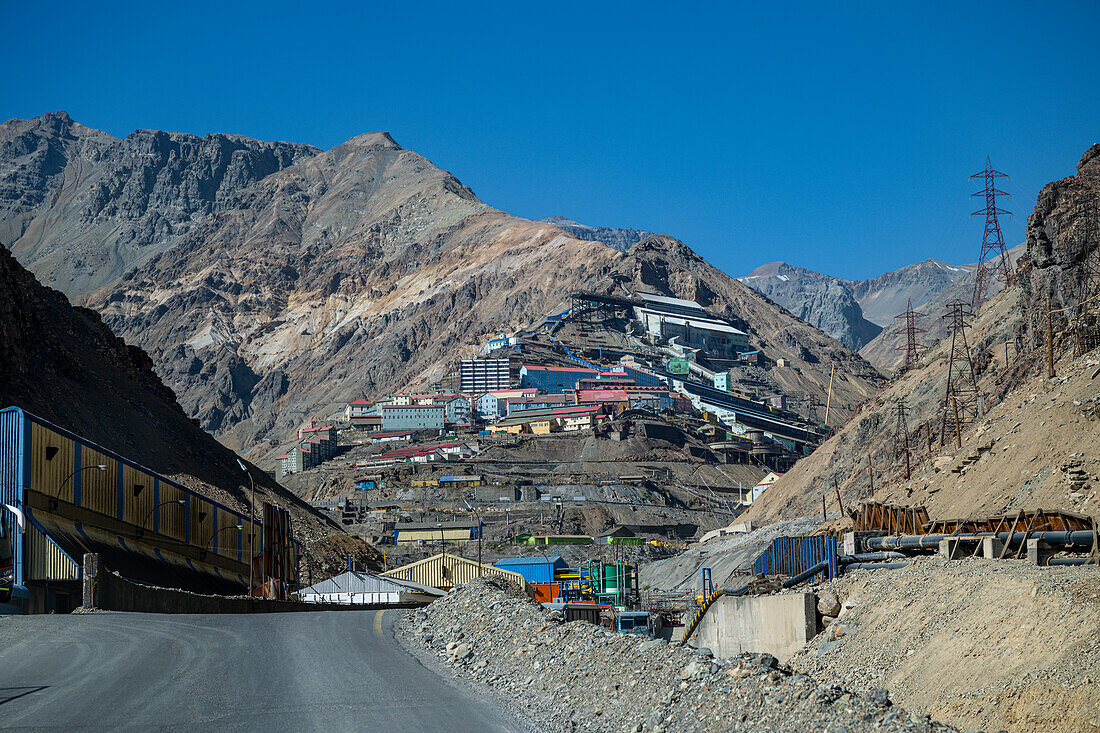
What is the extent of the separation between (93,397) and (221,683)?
6775 centimetres

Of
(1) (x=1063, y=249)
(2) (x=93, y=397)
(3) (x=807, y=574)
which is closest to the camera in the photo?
(3) (x=807, y=574)

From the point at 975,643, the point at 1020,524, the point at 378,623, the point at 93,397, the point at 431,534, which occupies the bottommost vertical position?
the point at 431,534

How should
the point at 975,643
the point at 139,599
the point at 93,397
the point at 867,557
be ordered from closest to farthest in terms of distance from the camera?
the point at 975,643 < the point at 139,599 < the point at 867,557 < the point at 93,397

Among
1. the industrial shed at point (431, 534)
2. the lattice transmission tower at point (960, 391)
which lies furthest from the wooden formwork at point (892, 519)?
the industrial shed at point (431, 534)

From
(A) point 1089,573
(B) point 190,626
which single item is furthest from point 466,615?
(A) point 1089,573

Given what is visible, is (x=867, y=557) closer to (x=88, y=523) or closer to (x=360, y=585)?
(x=360, y=585)

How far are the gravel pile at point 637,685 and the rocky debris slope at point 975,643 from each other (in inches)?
338

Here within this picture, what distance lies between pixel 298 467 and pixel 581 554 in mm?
85643

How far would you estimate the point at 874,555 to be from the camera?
38.9 metres

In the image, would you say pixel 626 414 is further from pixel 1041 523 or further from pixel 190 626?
pixel 190 626

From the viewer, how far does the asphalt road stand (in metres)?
14.7

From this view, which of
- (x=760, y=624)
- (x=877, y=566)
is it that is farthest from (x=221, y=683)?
(x=877, y=566)

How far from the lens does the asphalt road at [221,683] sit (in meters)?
14.7

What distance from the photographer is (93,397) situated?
7844cm
